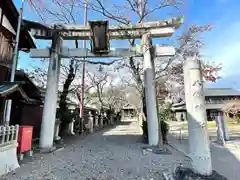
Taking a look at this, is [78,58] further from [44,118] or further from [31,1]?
[31,1]

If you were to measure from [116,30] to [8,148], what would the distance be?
19.7ft

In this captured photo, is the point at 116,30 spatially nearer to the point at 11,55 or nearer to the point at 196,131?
the point at 11,55

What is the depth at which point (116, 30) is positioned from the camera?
25.4 ft

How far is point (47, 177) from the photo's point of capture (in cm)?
391

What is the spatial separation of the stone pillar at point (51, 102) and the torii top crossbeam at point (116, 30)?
0.42 metres

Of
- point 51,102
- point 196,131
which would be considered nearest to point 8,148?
point 51,102

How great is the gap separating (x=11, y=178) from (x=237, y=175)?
5.69 meters

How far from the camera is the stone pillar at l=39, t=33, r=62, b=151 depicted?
22.4 feet

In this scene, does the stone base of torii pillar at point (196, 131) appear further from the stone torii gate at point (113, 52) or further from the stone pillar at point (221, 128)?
the stone pillar at point (221, 128)

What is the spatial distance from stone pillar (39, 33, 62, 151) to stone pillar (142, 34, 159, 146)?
12.9 feet

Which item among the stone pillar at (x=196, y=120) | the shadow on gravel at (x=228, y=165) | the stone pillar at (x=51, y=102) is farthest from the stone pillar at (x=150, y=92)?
the stone pillar at (x=51, y=102)

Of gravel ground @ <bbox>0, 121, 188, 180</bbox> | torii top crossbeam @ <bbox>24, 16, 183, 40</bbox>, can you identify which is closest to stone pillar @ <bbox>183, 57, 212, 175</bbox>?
gravel ground @ <bbox>0, 121, 188, 180</bbox>

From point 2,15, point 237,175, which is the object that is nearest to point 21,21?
point 2,15

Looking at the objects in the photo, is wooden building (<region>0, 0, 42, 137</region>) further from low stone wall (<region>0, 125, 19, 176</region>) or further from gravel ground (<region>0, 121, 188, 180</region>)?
gravel ground (<region>0, 121, 188, 180</region>)
